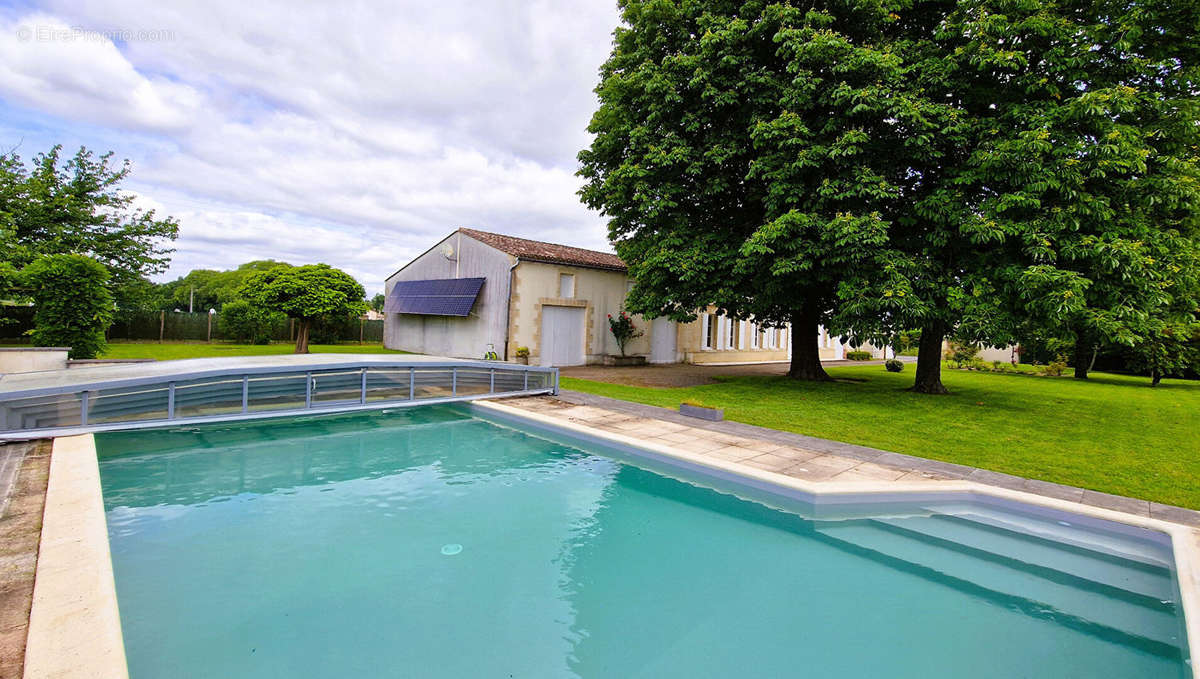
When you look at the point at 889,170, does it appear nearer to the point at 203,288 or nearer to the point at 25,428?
the point at 25,428

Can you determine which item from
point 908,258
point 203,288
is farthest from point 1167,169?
point 203,288

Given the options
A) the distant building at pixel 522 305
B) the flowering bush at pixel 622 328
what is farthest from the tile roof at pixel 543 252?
the flowering bush at pixel 622 328

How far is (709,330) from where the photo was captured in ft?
75.6

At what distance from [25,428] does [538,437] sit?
6.14 m

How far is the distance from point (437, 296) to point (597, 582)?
1673 cm

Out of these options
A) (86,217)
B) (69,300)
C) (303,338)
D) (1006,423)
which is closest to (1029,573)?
(1006,423)

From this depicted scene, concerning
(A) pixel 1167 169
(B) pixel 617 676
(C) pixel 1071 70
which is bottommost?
(B) pixel 617 676

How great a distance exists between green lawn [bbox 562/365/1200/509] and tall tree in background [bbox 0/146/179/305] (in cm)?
2116

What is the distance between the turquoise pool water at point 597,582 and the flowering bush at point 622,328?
1251 cm

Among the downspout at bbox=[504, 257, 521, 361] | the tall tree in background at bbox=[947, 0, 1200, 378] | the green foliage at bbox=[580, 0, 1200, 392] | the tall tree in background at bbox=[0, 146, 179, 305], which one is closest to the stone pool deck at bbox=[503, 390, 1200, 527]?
the green foliage at bbox=[580, 0, 1200, 392]

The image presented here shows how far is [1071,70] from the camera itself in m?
8.77

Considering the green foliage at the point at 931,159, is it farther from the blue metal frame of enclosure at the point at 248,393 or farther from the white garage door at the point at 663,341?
the white garage door at the point at 663,341

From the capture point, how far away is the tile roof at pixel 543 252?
16.9 meters

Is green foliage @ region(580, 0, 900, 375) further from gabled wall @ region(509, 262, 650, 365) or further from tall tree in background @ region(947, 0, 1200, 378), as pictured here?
gabled wall @ region(509, 262, 650, 365)
